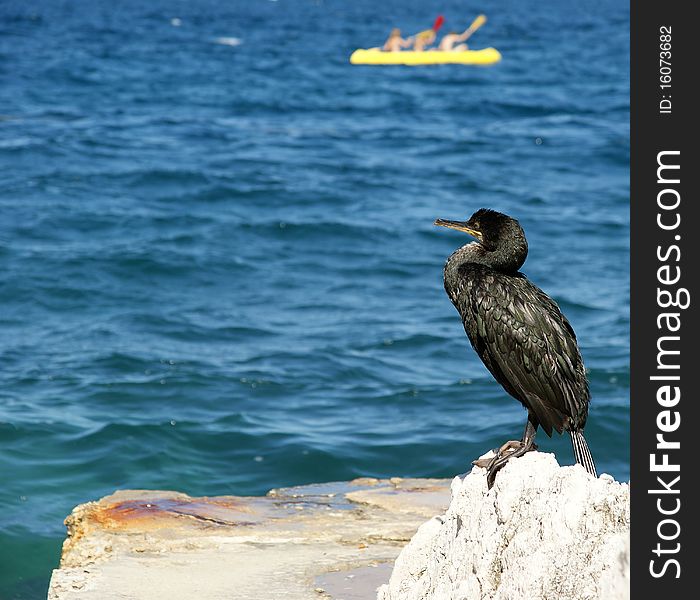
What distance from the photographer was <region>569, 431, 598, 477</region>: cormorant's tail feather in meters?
4.81

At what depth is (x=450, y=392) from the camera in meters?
11.3

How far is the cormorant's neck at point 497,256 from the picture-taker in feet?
17.0

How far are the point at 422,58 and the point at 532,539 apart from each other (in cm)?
3388

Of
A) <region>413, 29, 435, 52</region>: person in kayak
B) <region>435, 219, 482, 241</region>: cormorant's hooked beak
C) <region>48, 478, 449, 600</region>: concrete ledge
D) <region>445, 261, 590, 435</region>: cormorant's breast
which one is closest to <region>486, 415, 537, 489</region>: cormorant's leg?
<region>445, 261, 590, 435</region>: cormorant's breast

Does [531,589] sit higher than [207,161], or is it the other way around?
[207,161]

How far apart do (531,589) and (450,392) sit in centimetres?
717

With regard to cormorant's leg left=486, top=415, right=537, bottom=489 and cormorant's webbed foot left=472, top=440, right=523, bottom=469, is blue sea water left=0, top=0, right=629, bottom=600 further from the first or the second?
cormorant's leg left=486, top=415, right=537, bottom=489

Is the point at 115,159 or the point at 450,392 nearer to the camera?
the point at 450,392

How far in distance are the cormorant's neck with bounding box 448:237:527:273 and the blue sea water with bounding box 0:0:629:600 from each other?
3.65 metres

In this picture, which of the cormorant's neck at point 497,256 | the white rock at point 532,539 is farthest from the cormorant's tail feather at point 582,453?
the cormorant's neck at point 497,256
